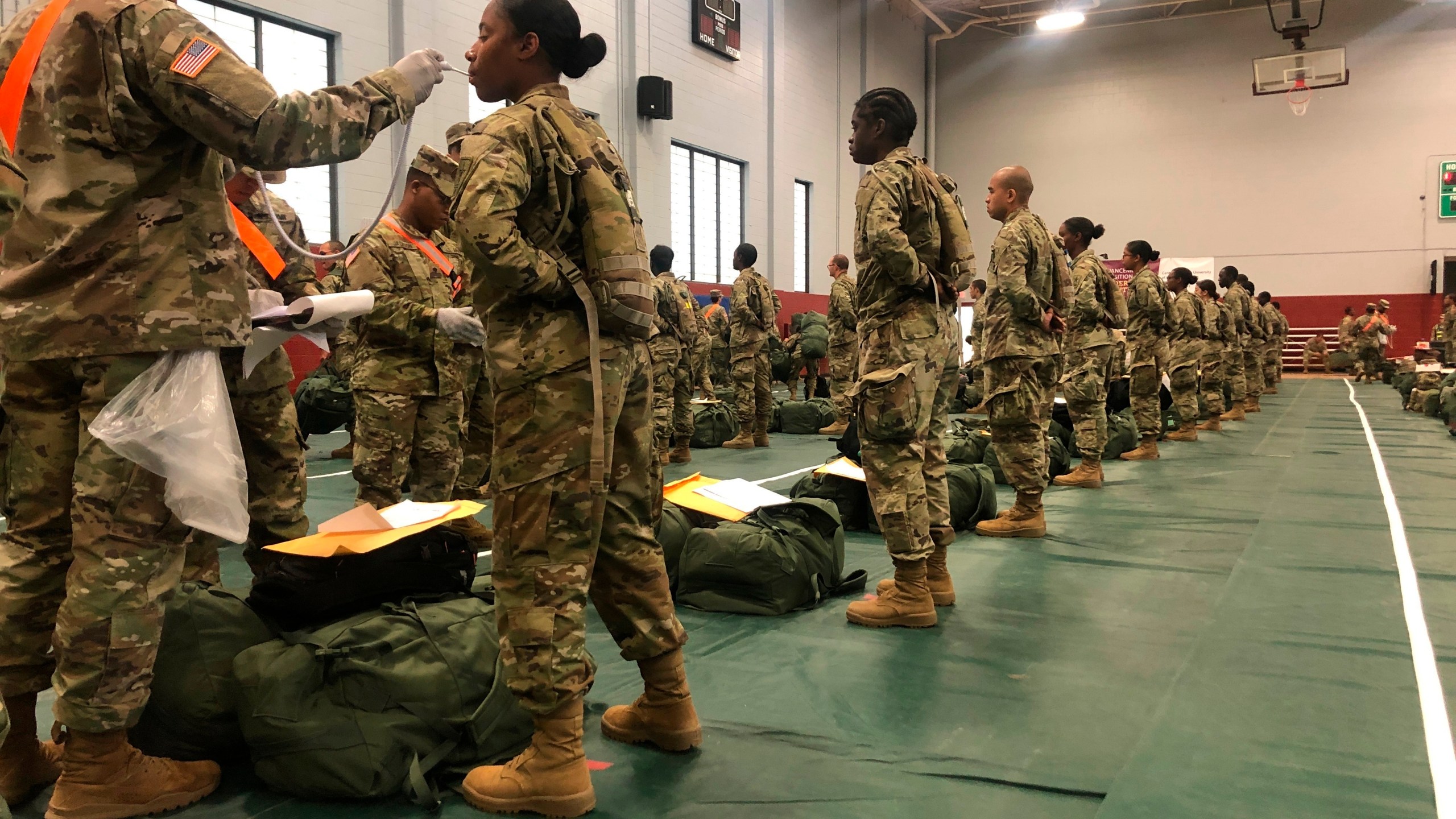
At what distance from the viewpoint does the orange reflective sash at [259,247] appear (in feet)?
9.82

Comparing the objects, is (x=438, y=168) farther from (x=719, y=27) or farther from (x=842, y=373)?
(x=719, y=27)

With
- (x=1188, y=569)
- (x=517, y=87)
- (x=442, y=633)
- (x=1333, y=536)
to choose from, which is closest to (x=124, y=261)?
(x=517, y=87)

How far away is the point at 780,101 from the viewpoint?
18312mm

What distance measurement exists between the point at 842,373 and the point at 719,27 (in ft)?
25.0

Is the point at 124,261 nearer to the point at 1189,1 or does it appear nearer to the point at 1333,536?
the point at 1333,536

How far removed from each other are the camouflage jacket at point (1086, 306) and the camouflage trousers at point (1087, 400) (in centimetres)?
20

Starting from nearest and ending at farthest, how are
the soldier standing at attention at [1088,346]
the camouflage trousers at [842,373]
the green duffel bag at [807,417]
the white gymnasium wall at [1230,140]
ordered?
the soldier standing at attention at [1088,346] < the green duffel bag at [807,417] < the camouflage trousers at [842,373] < the white gymnasium wall at [1230,140]

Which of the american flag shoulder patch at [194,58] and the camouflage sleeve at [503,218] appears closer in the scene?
the american flag shoulder patch at [194,58]

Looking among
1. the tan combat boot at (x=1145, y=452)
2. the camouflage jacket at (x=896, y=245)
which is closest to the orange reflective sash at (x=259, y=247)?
the camouflage jacket at (x=896, y=245)

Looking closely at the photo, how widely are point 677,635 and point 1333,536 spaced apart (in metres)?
4.35

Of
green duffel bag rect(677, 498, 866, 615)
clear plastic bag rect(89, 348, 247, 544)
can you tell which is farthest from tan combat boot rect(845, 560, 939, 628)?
clear plastic bag rect(89, 348, 247, 544)

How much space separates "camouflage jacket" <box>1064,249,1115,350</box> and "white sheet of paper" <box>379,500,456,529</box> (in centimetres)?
584

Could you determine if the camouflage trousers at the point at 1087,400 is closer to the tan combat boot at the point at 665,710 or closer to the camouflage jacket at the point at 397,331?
the camouflage jacket at the point at 397,331

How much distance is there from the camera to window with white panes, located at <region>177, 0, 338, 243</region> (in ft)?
30.4
